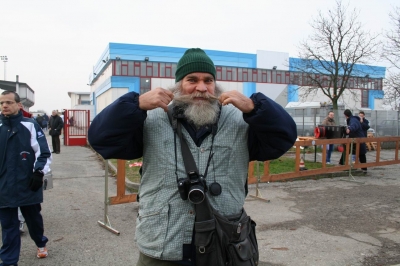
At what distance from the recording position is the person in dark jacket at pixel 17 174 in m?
4.04

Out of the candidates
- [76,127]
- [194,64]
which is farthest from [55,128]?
[194,64]

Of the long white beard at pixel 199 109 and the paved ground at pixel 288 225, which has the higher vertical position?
the long white beard at pixel 199 109

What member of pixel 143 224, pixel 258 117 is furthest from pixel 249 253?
pixel 258 117

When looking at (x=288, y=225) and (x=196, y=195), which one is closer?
(x=196, y=195)

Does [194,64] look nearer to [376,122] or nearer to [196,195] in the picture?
[196,195]

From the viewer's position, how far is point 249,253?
197 cm

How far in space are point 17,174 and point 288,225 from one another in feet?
13.1

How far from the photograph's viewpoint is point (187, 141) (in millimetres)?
2057

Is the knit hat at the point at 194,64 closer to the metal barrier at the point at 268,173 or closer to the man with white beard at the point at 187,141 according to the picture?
the man with white beard at the point at 187,141

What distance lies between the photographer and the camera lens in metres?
1.88

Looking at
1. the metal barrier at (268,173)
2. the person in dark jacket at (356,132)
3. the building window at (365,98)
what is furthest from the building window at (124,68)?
the metal barrier at (268,173)

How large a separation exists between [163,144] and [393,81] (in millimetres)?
16656

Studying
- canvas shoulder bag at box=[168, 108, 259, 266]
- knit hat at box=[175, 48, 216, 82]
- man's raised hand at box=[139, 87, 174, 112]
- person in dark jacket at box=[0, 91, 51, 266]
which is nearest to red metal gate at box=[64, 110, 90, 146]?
person in dark jacket at box=[0, 91, 51, 266]

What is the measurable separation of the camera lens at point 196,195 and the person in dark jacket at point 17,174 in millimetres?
2904
